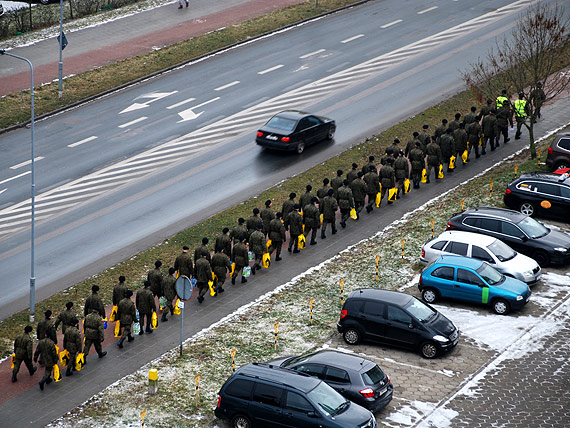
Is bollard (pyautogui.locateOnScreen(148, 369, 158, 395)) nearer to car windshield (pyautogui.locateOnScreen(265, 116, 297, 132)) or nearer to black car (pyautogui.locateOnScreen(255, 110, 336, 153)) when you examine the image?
black car (pyautogui.locateOnScreen(255, 110, 336, 153))

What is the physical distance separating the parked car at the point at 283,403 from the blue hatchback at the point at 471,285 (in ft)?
22.6

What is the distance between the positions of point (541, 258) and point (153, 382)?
12.5 metres

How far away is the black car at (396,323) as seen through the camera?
23203 millimetres

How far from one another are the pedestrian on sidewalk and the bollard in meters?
3.21

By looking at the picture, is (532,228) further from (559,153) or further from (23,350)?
(23,350)

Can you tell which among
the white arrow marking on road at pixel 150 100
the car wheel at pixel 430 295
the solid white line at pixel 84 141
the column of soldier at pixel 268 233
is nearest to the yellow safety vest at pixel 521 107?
the column of soldier at pixel 268 233

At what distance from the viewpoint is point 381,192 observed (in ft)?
108

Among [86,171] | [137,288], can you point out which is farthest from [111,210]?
[137,288]

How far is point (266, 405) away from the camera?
1970 centimetres

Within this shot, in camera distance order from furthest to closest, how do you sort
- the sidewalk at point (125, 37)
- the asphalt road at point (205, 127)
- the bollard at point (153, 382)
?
the sidewalk at point (125, 37) < the asphalt road at point (205, 127) < the bollard at point (153, 382)

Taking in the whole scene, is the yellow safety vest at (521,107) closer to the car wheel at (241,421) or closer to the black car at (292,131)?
the black car at (292,131)

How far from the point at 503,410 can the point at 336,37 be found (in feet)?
105

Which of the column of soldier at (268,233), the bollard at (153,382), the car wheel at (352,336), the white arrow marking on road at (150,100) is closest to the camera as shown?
the bollard at (153,382)

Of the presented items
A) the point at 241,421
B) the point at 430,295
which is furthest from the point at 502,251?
the point at 241,421
